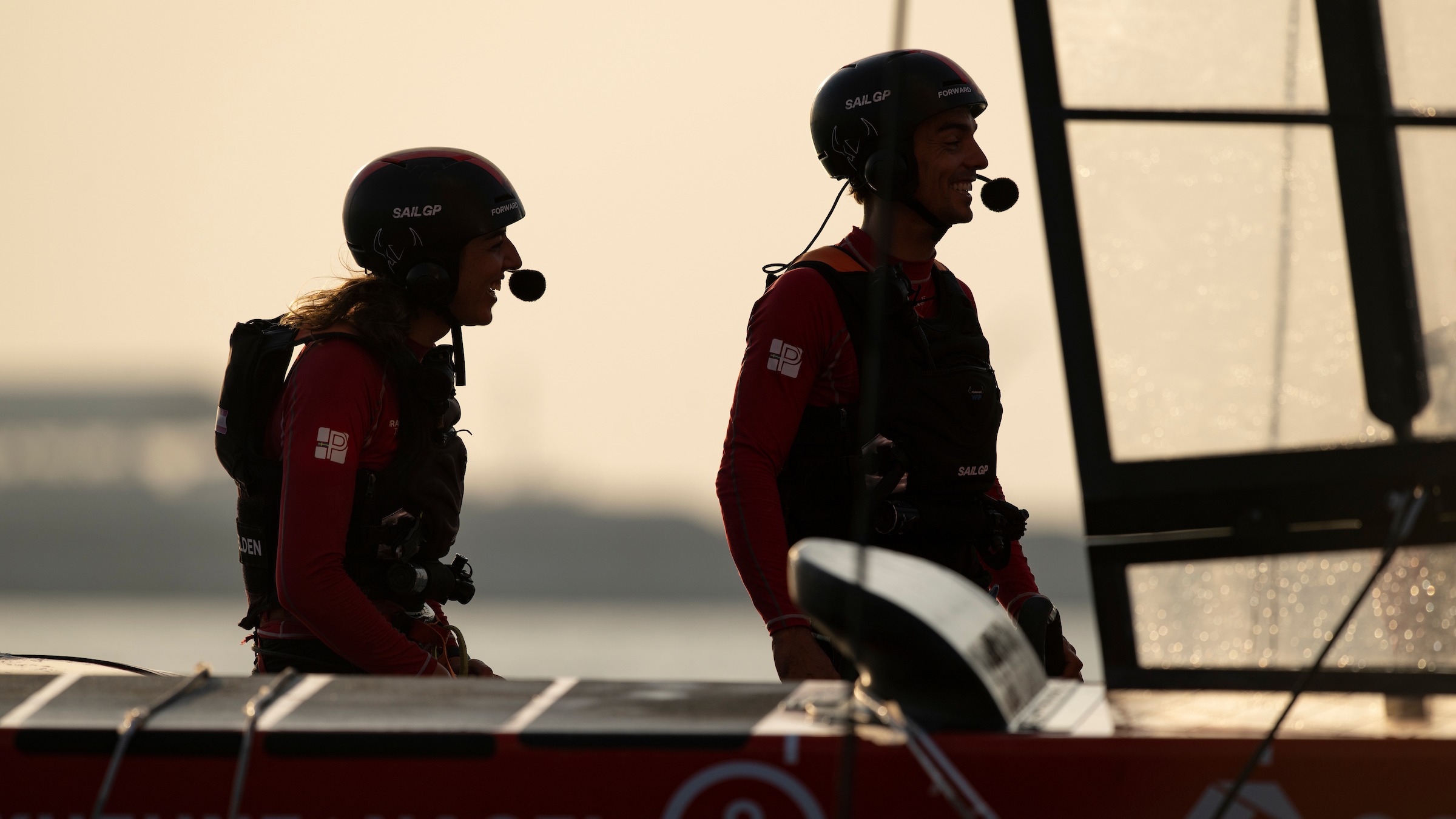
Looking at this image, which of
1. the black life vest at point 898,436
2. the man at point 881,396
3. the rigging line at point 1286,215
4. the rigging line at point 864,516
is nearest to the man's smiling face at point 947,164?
the man at point 881,396

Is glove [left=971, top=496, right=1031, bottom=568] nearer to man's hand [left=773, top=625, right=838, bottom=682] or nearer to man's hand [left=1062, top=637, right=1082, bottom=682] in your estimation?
man's hand [left=1062, top=637, right=1082, bottom=682]

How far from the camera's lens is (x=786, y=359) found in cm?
378

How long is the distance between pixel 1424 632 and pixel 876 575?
0.83 m

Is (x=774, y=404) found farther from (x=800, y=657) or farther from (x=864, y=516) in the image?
(x=864, y=516)

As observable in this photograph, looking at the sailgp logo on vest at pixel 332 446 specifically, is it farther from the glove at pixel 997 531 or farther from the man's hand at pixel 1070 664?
the man's hand at pixel 1070 664

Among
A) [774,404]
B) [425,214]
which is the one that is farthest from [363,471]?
[774,404]

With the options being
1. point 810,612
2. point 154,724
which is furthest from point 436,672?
point 810,612

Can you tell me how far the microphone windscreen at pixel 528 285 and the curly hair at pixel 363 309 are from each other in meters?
0.45

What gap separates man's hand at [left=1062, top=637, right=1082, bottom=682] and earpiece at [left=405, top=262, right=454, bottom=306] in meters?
1.72

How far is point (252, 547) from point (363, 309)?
0.63 metres

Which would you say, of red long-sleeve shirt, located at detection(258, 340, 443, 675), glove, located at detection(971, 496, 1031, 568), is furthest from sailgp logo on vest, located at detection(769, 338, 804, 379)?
red long-sleeve shirt, located at detection(258, 340, 443, 675)

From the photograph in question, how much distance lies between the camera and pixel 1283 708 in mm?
2180

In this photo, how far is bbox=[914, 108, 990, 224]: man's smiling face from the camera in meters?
4.05

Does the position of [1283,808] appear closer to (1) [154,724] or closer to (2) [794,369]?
(1) [154,724]
